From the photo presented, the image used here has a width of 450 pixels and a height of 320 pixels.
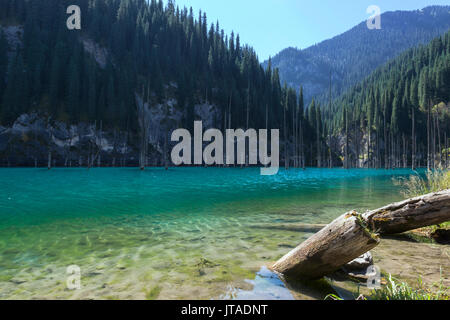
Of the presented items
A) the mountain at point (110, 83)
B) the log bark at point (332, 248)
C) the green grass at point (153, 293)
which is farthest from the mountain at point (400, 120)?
the green grass at point (153, 293)

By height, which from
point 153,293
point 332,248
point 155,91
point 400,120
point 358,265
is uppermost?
point 155,91

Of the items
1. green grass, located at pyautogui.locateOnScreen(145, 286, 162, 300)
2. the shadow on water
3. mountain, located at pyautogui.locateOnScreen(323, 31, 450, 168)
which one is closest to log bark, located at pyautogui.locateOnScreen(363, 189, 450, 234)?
the shadow on water

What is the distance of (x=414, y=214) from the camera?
5.80 metres

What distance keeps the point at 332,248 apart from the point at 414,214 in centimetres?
353

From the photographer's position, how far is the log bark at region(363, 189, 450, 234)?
5.43 metres

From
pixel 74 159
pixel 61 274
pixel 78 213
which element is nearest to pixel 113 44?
pixel 74 159

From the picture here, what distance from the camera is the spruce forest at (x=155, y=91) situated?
65375 millimetres

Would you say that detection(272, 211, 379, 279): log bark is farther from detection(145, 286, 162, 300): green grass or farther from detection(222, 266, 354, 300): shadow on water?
detection(145, 286, 162, 300): green grass

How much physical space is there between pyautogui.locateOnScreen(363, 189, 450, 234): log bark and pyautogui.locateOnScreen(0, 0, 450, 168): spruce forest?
39216 millimetres

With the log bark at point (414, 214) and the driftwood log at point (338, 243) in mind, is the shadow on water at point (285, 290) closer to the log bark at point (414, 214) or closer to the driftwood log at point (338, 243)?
the driftwood log at point (338, 243)

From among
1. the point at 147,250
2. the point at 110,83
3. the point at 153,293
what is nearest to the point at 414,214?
the point at 153,293

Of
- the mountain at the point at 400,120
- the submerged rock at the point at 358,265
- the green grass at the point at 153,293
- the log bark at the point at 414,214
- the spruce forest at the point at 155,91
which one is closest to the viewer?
the green grass at the point at 153,293

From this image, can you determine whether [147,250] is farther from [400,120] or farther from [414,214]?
[400,120]

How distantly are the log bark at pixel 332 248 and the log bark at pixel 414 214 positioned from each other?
1.67 metres
